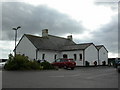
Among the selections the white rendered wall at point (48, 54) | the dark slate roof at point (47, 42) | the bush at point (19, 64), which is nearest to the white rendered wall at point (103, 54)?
the dark slate roof at point (47, 42)

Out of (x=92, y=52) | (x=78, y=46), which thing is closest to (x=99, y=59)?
(x=92, y=52)

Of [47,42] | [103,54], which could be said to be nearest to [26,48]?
[47,42]

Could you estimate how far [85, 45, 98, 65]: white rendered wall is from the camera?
147 ft

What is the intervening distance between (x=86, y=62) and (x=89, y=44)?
174 inches

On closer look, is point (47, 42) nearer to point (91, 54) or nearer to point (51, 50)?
point (51, 50)

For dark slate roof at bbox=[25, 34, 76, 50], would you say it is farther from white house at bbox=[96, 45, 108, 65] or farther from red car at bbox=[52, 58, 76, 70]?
red car at bbox=[52, 58, 76, 70]

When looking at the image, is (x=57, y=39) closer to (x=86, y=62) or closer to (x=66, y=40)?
(x=66, y=40)

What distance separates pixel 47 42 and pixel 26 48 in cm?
532

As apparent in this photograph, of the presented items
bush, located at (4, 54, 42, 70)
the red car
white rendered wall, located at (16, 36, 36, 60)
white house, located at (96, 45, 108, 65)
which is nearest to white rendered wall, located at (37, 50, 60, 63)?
white rendered wall, located at (16, 36, 36, 60)

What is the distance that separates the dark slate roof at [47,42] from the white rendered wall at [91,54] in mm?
7351

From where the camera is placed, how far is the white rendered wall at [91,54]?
147 ft

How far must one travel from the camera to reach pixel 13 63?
26625mm

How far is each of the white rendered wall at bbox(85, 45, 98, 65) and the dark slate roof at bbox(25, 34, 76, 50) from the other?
7.35 metres

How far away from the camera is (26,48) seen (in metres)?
44.6
